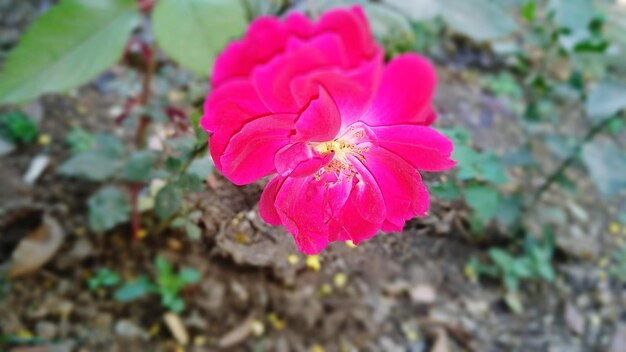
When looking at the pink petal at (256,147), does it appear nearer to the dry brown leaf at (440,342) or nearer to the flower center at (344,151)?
the flower center at (344,151)

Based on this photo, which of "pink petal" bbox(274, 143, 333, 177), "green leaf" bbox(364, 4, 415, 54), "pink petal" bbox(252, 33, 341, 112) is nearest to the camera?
"pink petal" bbox(252, 33, 341, 112)

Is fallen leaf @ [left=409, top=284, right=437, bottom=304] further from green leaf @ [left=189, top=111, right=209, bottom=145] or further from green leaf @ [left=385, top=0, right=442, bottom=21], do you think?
green leaf @ [left=189, top=111, right=209, bottom=145]

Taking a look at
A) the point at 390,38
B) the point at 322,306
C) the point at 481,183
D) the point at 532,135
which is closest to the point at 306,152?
the point at 390,38

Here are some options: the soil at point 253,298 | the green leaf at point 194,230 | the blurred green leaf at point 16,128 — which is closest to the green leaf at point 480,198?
the soil at point 253,298

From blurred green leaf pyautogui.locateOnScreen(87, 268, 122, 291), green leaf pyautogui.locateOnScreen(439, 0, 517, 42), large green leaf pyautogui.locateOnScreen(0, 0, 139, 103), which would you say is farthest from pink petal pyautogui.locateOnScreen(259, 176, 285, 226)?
blurred green leaf pyautogui.locateOnScreen(87, 268, 122, 291)

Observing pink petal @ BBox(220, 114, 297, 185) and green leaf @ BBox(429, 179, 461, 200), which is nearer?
pink petal @ BBox(220, 114, 297, 185)

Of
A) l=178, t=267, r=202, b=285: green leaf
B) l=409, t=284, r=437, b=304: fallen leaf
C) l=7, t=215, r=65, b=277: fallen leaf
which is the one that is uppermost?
l=7, t=215, r=65, b=277: fallen leaf

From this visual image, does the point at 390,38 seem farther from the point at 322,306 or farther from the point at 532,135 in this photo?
the point at 532,135
